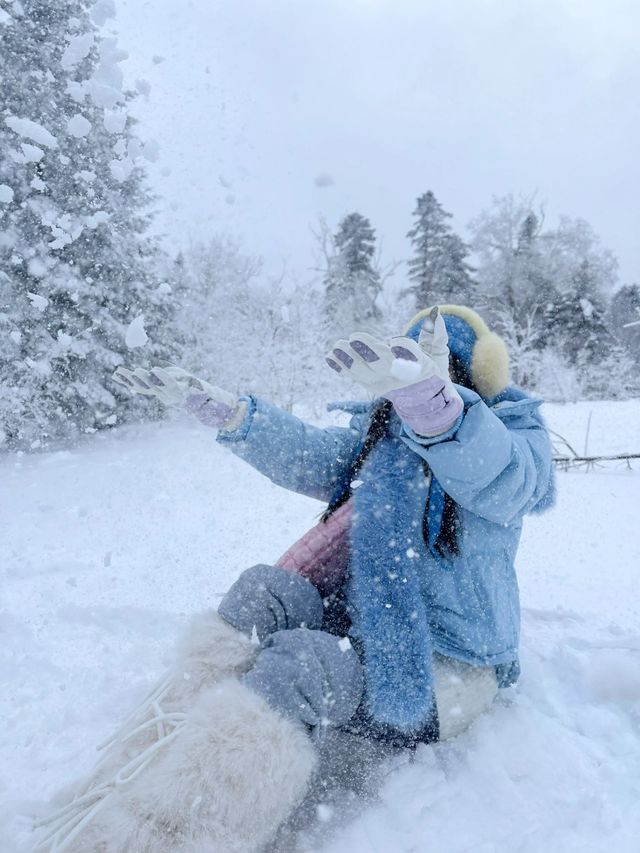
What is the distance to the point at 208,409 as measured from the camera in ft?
5.59

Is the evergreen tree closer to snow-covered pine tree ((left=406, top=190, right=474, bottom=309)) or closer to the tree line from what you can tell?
snow-covered pine tree ((left=406, top=190, right=474, bottom=309))

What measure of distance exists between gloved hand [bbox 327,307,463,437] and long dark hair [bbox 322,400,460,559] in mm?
407

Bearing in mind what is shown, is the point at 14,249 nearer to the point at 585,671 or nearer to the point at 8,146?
the point at 8,146

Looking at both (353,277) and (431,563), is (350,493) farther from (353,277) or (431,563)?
(353,277)

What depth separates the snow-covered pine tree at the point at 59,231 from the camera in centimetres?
639

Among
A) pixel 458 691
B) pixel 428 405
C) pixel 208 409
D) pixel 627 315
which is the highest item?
pixel 627 315

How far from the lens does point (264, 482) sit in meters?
5.19

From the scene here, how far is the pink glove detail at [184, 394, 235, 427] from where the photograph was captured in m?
1.67

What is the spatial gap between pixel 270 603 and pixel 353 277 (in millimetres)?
18559

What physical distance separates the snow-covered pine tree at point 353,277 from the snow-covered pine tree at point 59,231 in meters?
8.58

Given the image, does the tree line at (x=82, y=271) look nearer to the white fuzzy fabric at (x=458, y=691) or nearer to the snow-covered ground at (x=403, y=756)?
the snow-covered ground at (x=403, y=756)

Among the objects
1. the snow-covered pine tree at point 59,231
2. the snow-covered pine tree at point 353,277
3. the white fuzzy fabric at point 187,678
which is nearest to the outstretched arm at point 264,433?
the white fuzzy fabric at point 187,678

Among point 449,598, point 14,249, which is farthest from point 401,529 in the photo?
point 14,249

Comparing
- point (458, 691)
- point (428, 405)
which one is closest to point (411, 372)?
point (428, 405)
